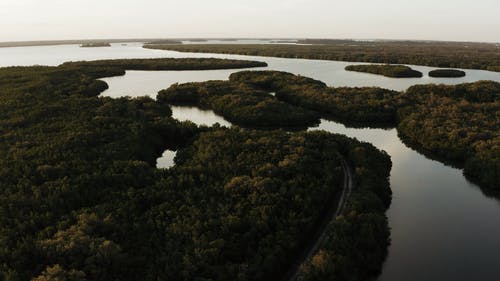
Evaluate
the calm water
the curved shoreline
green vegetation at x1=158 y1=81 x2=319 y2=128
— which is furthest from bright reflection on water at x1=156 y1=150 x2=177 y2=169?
the curved shoreline

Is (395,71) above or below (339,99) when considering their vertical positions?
above

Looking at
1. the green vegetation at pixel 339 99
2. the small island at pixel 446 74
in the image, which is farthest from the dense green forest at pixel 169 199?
the small island at pixel 446 74

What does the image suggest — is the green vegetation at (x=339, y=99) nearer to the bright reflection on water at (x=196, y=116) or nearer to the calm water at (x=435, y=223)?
the calm water at (x=435, y=223)

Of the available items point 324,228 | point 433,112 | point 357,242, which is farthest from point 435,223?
point 433,112

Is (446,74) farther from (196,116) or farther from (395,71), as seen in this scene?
(196,116)

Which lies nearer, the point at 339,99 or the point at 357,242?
the point at 357,242
